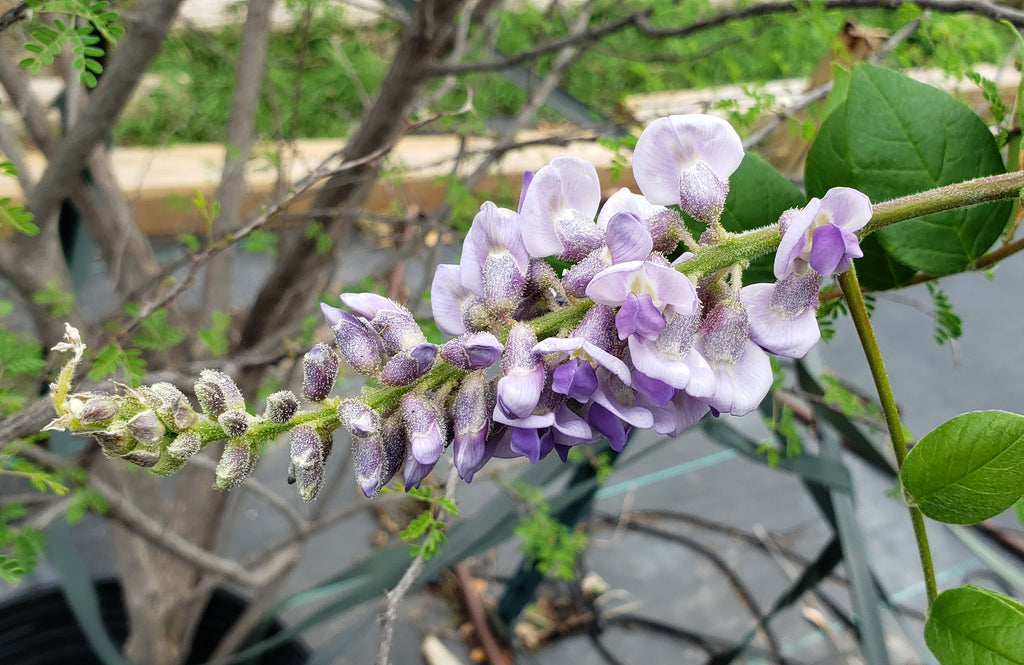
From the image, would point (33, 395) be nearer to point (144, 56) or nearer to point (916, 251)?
point (144, 56)

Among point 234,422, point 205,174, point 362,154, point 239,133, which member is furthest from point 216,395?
point 205,174

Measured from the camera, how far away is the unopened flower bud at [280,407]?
0.28 m

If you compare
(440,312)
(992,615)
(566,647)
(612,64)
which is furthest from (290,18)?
(992,615)

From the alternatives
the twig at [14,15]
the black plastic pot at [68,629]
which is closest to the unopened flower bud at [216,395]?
the twig at [14,15]

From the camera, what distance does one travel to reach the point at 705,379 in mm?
281

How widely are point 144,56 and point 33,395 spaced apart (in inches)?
14.5

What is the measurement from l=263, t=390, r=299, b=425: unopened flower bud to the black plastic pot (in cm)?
84

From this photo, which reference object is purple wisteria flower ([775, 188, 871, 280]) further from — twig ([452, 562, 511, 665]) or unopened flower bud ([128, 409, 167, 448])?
twig ([452, 562, 511, 665])

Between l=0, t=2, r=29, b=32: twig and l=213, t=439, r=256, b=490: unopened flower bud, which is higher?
l=0, t=2, r=29, b=32: twig

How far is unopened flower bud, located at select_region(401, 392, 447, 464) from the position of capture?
0.28 m

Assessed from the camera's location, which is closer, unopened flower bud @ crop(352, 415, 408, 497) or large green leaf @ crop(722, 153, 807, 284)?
unopened flower bud @ crop(352, 415, 408, 497)

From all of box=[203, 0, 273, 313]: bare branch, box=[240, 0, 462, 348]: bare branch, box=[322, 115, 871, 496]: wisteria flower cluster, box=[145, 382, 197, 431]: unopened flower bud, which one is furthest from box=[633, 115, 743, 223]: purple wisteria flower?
box=[203, 0, 273, 313]: bare branch

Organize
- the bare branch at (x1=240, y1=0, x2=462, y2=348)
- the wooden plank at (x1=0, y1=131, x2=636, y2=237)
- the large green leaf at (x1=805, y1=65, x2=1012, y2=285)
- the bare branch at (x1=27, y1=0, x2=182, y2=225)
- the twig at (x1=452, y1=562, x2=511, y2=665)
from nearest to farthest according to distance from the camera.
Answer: the large green leaf at (x1=805, y1=65, x2=1012, y2=285) < the bare branch at (x1=27, y1=0, x2=182, y2=225) < the bare branch at (x1=240, y1=0, x2=462, y2=348) < the twig at (x1=452, y1=562, x2=511, y2=665) < the wooden plank at (x1=0, y1=131, x2=636, y2=237)

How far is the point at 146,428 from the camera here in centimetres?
26
